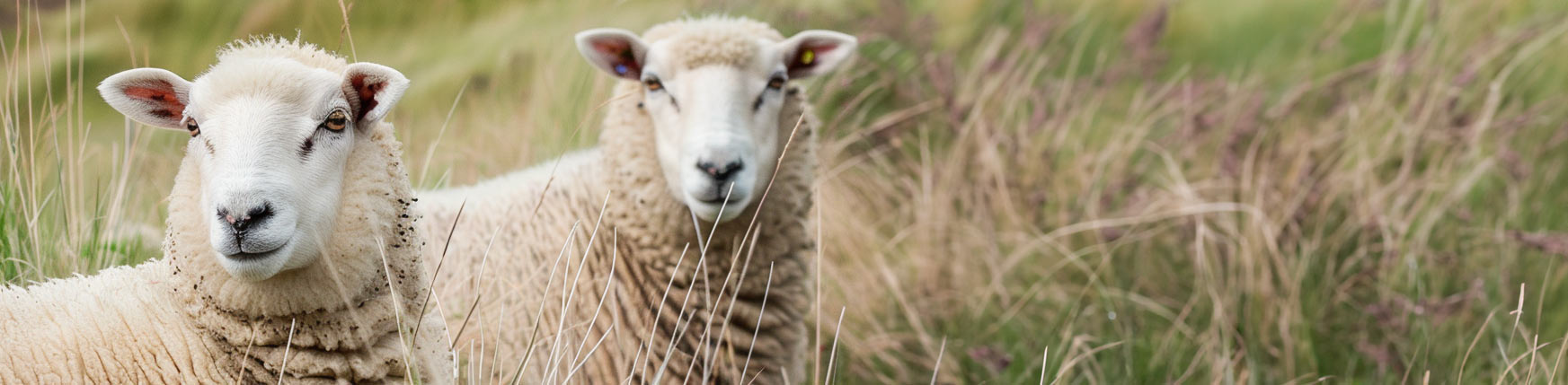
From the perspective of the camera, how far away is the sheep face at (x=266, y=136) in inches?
60.7

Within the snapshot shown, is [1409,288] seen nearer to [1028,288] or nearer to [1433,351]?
[1433,351]

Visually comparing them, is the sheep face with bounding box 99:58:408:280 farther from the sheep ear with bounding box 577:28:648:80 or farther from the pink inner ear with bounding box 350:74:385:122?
the sheep ear with bounding box 577:28:648:80

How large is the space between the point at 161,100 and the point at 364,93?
0.30m

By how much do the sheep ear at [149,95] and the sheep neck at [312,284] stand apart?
0.08 m

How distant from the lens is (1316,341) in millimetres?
3854

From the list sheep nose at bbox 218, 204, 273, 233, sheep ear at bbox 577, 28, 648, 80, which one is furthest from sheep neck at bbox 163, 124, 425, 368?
sheep ear at bbox 577, 28, 648, 80

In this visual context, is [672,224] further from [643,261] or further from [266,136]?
[266,136]

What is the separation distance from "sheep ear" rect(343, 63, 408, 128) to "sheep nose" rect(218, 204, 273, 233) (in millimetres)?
235

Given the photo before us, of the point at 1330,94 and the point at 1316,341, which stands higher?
the point at 1330,94

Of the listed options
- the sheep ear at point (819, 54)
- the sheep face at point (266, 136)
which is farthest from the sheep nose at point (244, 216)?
the sheep ear at point (819, 54)

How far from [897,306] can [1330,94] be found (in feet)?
7.95

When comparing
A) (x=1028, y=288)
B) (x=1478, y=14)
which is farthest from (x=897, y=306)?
(x=1478, y=14)

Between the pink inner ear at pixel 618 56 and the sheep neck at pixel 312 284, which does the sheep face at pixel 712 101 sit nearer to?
the pink inner ear at pixel 618 56

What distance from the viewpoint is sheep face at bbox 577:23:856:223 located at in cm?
258
